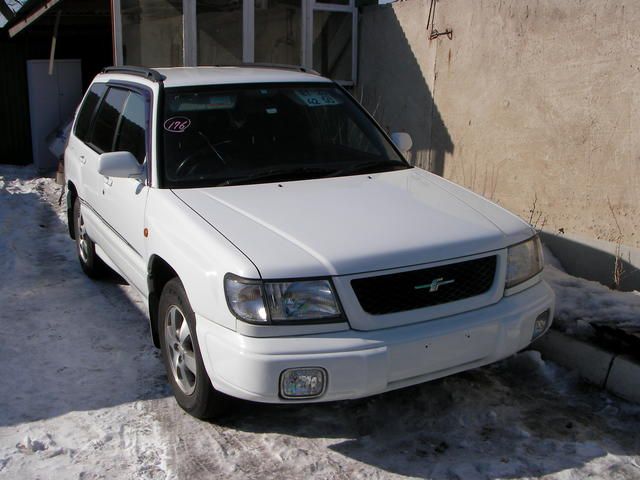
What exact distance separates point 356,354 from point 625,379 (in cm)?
190

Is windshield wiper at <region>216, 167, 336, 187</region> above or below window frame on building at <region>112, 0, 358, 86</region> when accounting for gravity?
below

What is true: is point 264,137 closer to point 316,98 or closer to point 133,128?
point 316,98

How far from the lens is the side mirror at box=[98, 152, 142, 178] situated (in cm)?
434

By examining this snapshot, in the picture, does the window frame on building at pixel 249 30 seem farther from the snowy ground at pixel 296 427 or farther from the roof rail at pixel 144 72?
the snowy ground at pixel 296 427

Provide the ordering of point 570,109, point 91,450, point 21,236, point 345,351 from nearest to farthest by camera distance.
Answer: point 345,351
point 91,450
point 570,109
point 21,236

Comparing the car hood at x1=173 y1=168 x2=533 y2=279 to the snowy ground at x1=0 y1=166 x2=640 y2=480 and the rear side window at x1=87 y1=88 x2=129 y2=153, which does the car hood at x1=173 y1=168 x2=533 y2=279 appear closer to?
the snowy ground at x1=0 y1=166 x2=640 y2=480

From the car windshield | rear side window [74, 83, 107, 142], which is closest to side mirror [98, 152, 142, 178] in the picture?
the car windshield

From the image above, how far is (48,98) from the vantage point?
40.7ft

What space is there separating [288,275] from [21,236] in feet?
18.1

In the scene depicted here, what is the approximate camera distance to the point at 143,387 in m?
4.36

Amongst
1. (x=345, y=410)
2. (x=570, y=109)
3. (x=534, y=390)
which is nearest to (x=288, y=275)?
(x=345, y=410)

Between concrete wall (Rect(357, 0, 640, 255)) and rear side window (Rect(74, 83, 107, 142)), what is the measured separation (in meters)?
3.99

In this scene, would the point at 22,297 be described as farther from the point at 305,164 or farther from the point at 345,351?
the point at 345,351

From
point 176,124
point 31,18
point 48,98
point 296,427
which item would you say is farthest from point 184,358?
point 48,98
